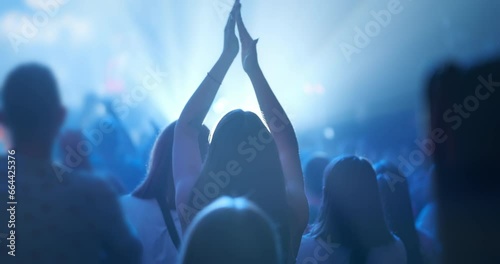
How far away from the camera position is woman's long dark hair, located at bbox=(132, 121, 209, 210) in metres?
1.42

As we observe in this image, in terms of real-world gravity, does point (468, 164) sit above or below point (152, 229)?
above

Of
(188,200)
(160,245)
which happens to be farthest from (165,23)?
(188,200)

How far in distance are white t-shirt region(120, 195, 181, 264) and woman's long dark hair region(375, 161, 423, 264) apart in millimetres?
818

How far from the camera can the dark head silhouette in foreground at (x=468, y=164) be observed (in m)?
0.71

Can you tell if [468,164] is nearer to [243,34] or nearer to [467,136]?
[467,136]

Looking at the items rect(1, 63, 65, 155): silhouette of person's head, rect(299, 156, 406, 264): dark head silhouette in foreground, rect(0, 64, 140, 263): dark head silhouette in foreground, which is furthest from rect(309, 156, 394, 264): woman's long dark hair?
rect(1, 63, 65, 155): silhouette of person's head

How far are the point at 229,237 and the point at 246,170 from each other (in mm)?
351

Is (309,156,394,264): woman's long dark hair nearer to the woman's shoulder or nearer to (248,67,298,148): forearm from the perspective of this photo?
the woman's shoulder

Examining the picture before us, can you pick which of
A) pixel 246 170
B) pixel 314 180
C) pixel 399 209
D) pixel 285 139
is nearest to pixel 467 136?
pixel 246 170

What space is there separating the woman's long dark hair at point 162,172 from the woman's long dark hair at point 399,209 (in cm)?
78

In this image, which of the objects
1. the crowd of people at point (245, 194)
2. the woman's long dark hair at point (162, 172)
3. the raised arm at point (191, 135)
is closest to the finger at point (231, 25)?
the crowd of people at point (245, 194)

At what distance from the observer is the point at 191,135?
4.08ft

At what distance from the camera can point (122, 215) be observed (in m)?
1.17

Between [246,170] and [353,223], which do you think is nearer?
[246,170]
